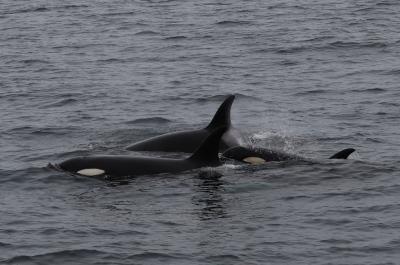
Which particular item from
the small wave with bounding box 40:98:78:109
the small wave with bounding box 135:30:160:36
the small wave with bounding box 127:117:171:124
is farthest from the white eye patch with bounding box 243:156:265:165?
the small wave with bounding box 135:30:160:36

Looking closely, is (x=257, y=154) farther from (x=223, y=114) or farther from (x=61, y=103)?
(x=61, y=103)

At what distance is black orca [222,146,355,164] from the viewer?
63.2 ft

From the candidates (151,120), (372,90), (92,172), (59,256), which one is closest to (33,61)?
(151,120)

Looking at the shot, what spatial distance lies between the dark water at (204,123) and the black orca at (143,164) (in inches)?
10.0

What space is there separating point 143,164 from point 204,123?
17.6 ft

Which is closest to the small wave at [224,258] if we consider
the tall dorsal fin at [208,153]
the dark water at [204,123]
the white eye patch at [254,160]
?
the dark water at [204,123]

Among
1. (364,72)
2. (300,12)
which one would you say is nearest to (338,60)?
(364,72)

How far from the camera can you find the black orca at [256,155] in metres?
19.2

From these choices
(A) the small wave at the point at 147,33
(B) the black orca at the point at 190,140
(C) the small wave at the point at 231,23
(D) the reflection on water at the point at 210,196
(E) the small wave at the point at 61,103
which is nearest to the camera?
(D) the reflection on water at the point at 210,196

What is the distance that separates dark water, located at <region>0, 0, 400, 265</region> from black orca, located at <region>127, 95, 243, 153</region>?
597 mm

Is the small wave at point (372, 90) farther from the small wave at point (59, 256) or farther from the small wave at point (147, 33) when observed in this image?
the small wave at point (59, 256)

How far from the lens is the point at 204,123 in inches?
932

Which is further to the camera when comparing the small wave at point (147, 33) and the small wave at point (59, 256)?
the small wave at point (147, 33)

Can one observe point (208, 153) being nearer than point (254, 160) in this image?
Yes
